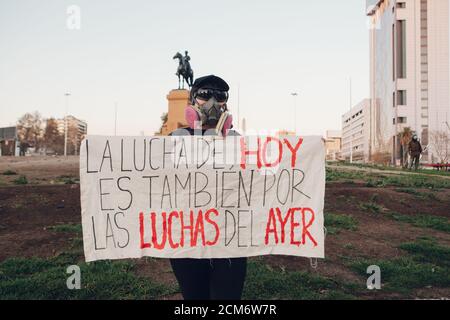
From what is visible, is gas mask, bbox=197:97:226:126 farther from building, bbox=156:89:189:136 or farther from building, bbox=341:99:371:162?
building, bbox=341:99:371:162

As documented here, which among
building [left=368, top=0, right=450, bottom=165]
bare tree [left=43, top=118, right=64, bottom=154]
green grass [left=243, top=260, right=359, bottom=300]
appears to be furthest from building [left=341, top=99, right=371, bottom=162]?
green grass [left=243, top=260, right=359, bottom=300]

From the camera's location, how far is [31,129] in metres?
68.6

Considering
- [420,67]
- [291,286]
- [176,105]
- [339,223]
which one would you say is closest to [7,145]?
[176,105]

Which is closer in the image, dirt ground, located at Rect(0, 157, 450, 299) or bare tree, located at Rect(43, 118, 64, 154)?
dirt ground, located at Rect(0, 157, 450, 299)

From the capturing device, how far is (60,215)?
25.8 ft

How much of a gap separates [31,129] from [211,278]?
75.1m

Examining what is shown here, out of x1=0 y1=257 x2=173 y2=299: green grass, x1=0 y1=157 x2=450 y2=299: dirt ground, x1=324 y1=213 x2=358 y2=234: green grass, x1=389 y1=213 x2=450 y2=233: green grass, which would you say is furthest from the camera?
x1=389 y1=213 x2=450 y2=233: green grass

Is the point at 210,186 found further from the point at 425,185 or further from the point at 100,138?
the point at 425,185

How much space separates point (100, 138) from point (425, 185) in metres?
12.6

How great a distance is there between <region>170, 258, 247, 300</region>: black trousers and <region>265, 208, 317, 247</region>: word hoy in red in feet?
1.57

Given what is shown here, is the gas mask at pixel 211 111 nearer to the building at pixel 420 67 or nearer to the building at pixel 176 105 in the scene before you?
the building at pixel 176 105

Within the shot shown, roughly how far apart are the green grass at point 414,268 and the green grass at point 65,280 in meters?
2.76

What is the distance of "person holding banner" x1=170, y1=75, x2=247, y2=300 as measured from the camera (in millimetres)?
3059
